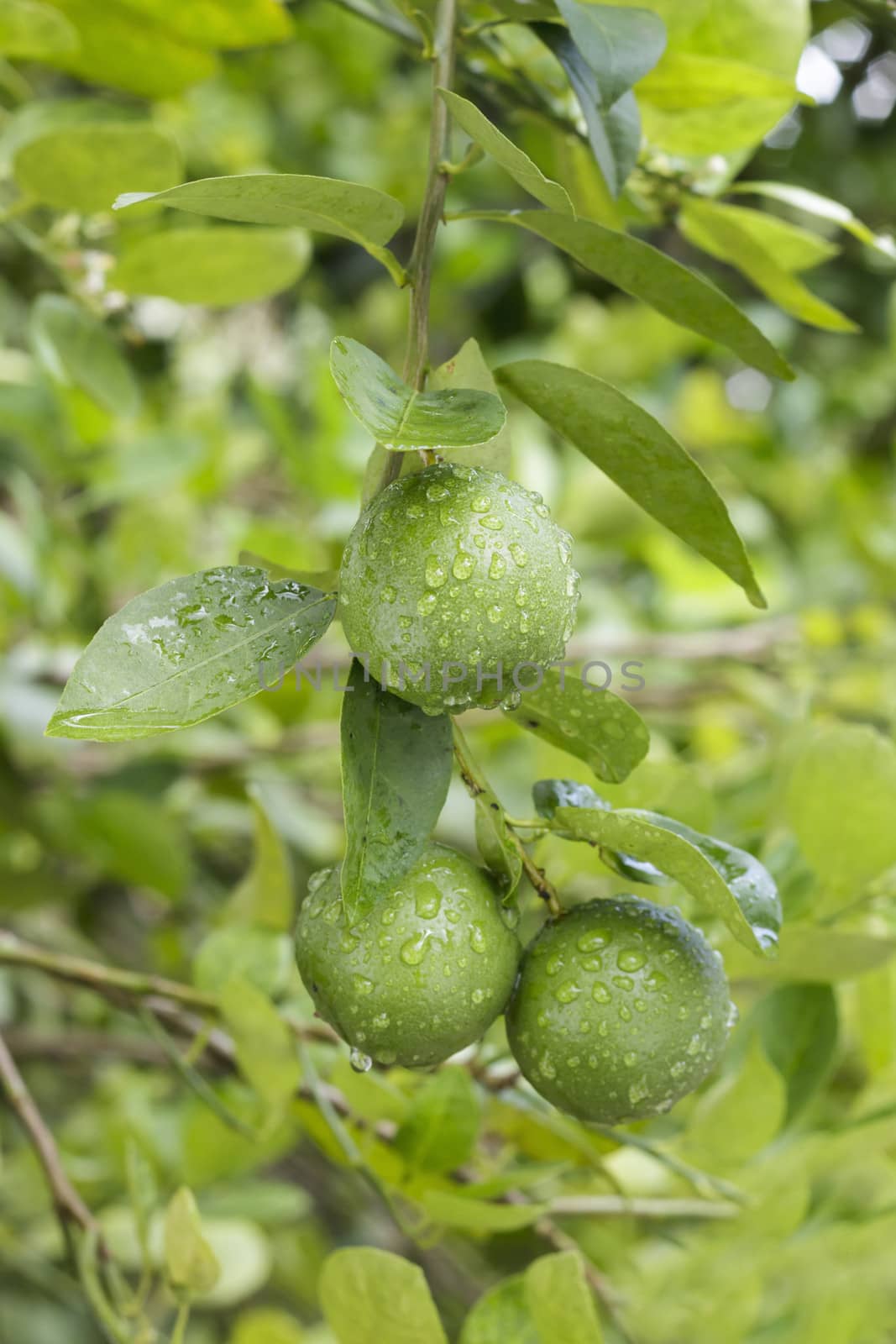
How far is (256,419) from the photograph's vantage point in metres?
1.97

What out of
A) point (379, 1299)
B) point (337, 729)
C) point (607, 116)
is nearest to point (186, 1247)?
point (379, 1299)

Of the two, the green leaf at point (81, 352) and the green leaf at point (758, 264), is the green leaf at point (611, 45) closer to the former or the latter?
the green leaf at point (758, 264)

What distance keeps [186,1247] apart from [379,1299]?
0.38ft

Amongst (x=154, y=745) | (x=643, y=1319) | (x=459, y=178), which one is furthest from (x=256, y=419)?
(x=643, y=1319)

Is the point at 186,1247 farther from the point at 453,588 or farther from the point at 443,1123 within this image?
the point at 453,588

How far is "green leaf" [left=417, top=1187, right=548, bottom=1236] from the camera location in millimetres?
691

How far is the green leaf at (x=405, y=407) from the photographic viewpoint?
44 cm

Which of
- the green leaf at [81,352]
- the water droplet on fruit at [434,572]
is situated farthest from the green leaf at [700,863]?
the green leaf at [81,352]

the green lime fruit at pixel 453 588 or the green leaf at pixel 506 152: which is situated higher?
the green leaf at pixel 506 152

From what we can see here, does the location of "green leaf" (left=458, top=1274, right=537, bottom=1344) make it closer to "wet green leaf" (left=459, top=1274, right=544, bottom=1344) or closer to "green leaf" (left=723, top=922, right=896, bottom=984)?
"wet green leaf" (left=459, top=1274, right=544, bottom=1344)

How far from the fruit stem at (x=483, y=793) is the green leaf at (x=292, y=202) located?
21 centimetres

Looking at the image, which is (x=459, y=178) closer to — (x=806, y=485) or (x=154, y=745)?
(x=806, y=485)

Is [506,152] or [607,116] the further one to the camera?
[607,116]

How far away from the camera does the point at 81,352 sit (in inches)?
41.4
